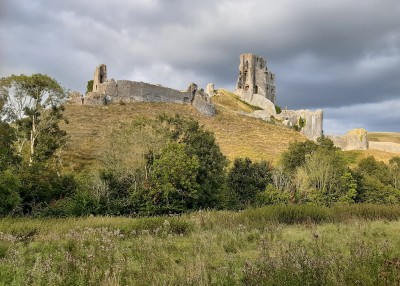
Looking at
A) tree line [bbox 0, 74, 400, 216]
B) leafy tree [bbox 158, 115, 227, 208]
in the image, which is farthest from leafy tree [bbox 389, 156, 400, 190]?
leafy tree [bbox 158, 115, 227, 208]

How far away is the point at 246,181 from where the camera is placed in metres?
33.3

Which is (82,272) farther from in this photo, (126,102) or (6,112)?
(126,102)

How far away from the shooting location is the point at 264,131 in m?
72.7

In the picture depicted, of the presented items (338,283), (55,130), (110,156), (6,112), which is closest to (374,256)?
(338,283)

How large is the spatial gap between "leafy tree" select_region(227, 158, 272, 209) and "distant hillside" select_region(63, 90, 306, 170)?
52.0 ft

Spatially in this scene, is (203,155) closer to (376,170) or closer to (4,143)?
(4,143)

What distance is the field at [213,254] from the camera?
17.8 ft

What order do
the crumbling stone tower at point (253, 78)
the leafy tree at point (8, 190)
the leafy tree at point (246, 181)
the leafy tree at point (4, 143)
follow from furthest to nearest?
the crumbling stone tower at point (253, 78), the leafy tree at point (246, 181), the leafy tree at point (4, 143), the leafy tree at point (8, 190)

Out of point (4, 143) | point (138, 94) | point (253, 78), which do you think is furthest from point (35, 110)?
point (253, 78)

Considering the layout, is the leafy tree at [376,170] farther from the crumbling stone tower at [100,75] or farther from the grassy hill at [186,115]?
the crumbling stone tower at [100,75]

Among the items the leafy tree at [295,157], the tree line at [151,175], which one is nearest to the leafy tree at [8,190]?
the tree line at [151,175]

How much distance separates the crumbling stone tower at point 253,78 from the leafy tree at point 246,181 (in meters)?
73.8

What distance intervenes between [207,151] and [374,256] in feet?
77.5

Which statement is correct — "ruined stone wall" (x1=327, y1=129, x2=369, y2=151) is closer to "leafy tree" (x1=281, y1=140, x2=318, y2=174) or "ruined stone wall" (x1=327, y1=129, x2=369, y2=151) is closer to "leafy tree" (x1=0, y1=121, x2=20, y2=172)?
"leafy tree" (x1=281, y1=140, x2=318, y2=174)
